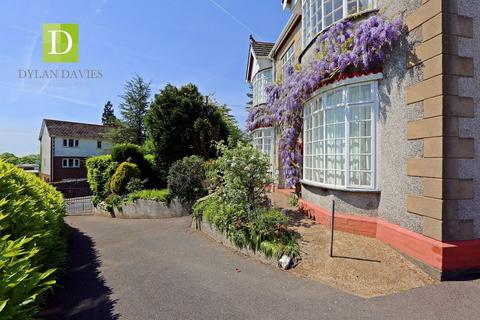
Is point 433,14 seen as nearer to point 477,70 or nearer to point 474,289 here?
point 477,70

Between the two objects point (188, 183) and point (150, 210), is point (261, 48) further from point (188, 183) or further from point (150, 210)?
point (150, 210)

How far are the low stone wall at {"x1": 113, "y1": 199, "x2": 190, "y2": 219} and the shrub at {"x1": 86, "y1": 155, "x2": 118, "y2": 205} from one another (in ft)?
10.6

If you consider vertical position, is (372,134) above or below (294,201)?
above

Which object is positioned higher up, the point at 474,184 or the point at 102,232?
the point at 474,184

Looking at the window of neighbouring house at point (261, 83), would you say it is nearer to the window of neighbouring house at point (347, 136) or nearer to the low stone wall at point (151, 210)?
the low stone wall at point (151, 210)

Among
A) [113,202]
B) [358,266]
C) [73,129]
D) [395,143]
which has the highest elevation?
Result: [73,129]

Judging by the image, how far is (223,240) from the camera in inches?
293

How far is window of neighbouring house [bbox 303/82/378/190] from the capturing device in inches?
251

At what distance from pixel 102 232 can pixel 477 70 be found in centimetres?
1239

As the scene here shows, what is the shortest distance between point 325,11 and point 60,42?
10.6m

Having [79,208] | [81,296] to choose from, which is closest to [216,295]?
[81,296]

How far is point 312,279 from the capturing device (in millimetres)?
4953

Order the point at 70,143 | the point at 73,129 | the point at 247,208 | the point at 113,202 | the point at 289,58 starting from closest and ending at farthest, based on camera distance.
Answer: the point at 247,208 → the point at 289,58 → the point at 113,202 → the point at 70,143 → the point at 73,129

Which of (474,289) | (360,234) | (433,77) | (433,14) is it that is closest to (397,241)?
(360,234)
